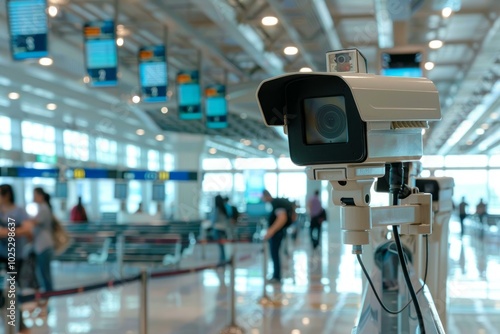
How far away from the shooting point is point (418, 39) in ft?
46.1

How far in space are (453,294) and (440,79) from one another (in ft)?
37.1

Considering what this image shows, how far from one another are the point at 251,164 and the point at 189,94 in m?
9.09

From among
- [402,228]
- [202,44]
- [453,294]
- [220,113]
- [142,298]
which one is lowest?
[453,294]

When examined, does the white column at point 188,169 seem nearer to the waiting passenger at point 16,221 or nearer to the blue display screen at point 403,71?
the blue display screen at point 403,71

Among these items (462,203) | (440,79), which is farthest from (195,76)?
(462,203)

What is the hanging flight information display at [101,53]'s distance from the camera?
991cm

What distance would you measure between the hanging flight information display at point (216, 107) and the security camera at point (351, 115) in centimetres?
1342

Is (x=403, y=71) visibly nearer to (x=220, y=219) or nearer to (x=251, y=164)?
(x=220, y=219)

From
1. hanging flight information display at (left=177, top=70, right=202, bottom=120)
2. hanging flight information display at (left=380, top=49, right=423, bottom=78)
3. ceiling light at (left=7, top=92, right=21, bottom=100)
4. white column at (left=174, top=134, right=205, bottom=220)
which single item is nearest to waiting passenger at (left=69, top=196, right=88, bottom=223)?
ceiling light at (left=7, top=92, right=21, bottom=100)

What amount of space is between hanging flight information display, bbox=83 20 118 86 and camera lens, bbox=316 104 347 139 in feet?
27.1

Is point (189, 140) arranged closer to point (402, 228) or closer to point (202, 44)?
point (202, 44)

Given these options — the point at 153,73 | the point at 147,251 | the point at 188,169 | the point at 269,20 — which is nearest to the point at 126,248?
the point at 147,251

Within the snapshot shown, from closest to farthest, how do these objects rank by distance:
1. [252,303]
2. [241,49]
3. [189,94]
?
[252,303], [189,94], [241,49]

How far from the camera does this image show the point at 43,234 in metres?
7.80
